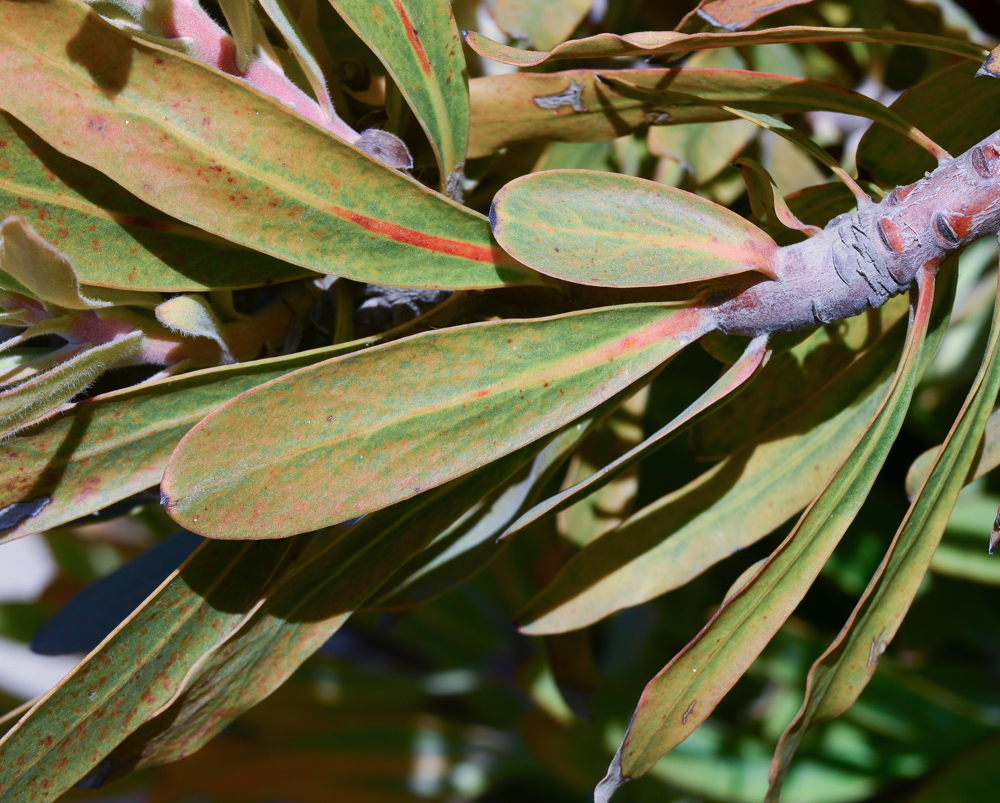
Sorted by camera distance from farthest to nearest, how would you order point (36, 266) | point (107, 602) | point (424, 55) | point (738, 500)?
point (107, 602)
point (738, 500)
point (424, 55)
point (36, 266)

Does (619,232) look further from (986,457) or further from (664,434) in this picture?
(986,457)

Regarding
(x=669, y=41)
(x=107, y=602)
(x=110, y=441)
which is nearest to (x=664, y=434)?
(x=669, y=41)

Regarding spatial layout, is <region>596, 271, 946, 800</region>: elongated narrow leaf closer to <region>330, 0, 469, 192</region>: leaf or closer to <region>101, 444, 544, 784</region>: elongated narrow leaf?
<region>101, 444, 544, 784</region>: elongated narrow leaf

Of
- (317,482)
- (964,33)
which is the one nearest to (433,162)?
(317,482)

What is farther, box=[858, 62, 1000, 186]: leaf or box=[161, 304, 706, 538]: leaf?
box=[858, 62, 1000, 186]: leaf

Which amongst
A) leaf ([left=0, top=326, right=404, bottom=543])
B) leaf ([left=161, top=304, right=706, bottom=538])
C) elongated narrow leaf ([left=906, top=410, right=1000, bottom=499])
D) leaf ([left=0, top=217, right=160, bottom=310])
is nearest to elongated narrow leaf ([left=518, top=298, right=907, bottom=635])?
elongated narrow leaf ([left=906, top=410, right=1000, bottom=499])
